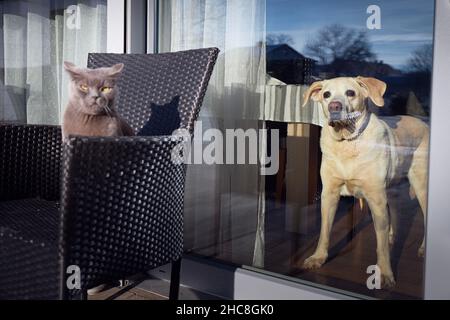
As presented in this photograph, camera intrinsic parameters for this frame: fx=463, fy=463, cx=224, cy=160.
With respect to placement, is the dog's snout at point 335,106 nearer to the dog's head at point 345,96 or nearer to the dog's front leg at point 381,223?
the dog's head at point 345,96

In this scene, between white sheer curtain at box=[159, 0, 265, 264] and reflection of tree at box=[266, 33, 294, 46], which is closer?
reflection of tree at box=[266, 33, 294, 46]

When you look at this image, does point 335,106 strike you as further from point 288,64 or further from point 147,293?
point 147,293

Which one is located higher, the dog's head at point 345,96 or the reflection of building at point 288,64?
the reflection of building at point 288,64

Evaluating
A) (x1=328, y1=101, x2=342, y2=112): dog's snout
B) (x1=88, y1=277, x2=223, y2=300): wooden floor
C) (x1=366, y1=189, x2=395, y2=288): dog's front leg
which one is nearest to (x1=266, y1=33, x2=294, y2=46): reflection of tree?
(x1=328, y1=101, x2=342, y2=112): dog's snout

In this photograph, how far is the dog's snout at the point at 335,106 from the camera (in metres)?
1.86

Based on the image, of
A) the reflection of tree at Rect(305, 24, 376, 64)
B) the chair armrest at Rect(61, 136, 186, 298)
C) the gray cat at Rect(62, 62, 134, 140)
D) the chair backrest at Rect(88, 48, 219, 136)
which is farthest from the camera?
the reflection of tree at Rect(305, 24, 376, 64)

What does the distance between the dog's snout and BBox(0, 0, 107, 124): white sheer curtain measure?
1333 millimetres

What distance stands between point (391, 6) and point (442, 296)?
1.05m

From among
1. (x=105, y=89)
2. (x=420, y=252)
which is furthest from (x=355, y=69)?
(x=105, y=89)

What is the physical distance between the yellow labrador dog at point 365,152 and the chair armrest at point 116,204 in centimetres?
76

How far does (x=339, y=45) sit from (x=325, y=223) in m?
0.74

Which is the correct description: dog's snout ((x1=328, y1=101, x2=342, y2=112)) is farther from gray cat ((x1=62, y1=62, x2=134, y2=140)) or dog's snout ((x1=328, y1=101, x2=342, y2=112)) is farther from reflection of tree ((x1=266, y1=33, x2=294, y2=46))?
gray cat ((x1=62, y1=62, x2=134, y2=140))

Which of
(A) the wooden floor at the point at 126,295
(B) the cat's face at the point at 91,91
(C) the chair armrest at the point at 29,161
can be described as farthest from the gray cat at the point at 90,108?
(A) the wooden floor at the point at 126,295

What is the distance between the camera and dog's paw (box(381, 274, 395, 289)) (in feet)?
5.80
